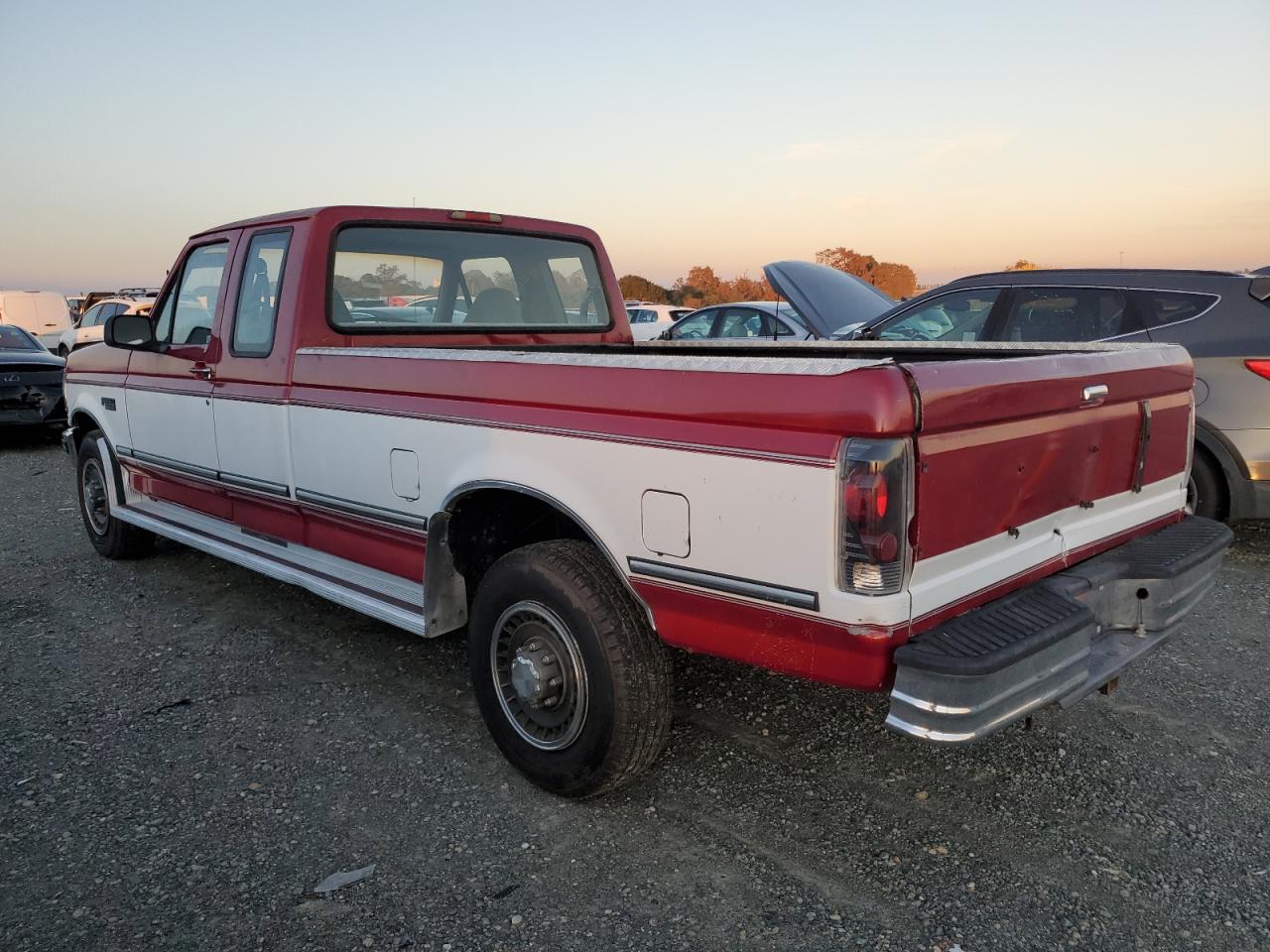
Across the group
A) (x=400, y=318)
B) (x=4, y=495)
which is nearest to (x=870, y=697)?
(x=400, y=318)

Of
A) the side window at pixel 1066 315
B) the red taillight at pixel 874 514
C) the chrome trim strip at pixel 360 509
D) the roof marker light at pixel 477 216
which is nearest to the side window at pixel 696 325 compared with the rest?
the side window at pixel 1066 315

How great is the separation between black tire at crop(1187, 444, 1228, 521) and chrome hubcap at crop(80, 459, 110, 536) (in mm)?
6628

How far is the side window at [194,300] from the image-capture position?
467 cm

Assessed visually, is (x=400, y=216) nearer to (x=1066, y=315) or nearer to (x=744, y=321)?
(x=1066, y=315)

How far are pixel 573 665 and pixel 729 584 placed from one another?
0.70 m

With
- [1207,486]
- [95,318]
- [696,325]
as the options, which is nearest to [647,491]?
[1207,486]

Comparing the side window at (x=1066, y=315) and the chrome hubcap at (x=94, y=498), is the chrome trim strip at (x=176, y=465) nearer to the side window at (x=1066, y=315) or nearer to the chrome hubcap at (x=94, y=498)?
the chrome hubcap at (x=94, y=498)

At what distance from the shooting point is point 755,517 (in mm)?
2365

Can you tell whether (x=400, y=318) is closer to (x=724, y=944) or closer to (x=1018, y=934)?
(x=724, y=944)

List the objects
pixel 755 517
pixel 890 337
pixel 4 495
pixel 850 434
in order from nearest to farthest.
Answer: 1. pixel 850 434
2. pixel 755 517
3. pixel 890 337
4. pixel 4 495

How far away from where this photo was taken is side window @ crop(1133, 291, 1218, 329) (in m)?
5.53

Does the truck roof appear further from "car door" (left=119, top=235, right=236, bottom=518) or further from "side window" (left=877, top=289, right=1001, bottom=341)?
Answer: "side window" (left=877, top=289, right=1001, bottom=341)

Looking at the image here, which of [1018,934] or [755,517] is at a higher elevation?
[755,517]

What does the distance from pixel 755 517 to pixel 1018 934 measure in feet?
4.21
